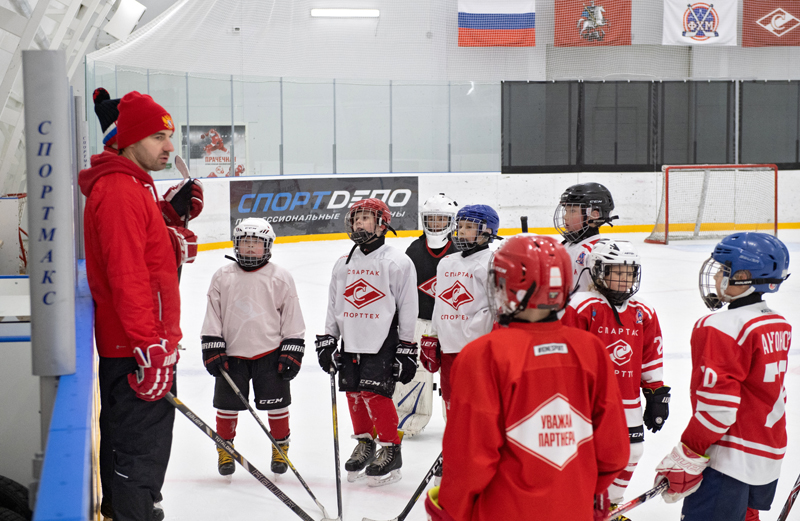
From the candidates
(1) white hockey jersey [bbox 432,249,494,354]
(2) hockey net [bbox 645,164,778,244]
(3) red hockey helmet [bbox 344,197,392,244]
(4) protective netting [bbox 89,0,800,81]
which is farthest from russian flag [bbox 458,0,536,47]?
(1) white hockey jersey [bbox 432,249,494,354]

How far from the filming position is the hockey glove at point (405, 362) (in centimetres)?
306

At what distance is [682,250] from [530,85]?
369 centimetres

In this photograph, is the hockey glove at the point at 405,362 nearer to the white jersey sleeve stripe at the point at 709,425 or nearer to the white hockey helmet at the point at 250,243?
the white hockey helmet at the point at 250,243

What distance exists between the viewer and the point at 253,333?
3066 millimetres

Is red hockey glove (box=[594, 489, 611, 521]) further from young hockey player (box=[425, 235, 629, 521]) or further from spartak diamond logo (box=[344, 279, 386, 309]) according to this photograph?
spartak diamond logo (box=[344, 279, 386, 309])

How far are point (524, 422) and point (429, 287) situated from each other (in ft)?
7.14

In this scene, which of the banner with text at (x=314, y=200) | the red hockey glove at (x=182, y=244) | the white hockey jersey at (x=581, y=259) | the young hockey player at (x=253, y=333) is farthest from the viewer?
the banner with text at (x=314, y=200)

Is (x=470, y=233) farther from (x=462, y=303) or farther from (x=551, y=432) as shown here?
(x=551, y=432)

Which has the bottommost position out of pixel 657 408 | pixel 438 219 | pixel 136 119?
pixel 657 408

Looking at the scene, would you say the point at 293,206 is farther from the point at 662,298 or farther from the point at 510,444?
the point at 510,444

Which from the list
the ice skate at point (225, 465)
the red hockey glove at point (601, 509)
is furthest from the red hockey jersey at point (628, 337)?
the ice skate at point (225, 465)

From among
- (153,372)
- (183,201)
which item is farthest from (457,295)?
(153,372)

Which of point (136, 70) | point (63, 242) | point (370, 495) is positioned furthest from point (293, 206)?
point (63, 242)

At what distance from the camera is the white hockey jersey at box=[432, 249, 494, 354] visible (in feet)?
9.48
